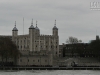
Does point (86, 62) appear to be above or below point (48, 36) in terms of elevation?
below

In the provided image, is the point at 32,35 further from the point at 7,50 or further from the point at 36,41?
the point at 7,50

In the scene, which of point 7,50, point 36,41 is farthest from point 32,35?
point 7,50

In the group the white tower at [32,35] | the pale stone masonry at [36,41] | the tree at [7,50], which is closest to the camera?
the tree at [7,50]

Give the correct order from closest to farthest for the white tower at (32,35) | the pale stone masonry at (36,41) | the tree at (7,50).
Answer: the tree at (7,50) → the white tower at (32,35) → the pale stone masonry at (36,41)

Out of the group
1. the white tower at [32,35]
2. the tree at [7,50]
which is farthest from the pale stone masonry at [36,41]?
the tree at [7,50]

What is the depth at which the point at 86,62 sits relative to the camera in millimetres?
135750

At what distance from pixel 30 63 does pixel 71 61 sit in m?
12.6

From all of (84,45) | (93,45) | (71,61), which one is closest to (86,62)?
(71,61)

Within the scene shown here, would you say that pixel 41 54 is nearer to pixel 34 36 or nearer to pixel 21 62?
pixel 21 62

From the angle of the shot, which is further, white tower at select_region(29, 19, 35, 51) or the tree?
white tower at select_region(29, 19, 35, 51)

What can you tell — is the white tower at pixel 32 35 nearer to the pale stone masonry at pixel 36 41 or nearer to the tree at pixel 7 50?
the pale stone masonry at pixel 36 41

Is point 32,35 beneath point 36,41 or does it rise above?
above

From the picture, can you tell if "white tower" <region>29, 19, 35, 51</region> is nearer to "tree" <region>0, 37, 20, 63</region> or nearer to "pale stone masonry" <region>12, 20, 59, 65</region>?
"pale stone masonry" <region>12, 20, 59, 65</region>

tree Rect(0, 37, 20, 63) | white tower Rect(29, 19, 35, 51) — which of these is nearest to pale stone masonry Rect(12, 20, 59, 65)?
white tower Rect(29, 19, 35, 51)
